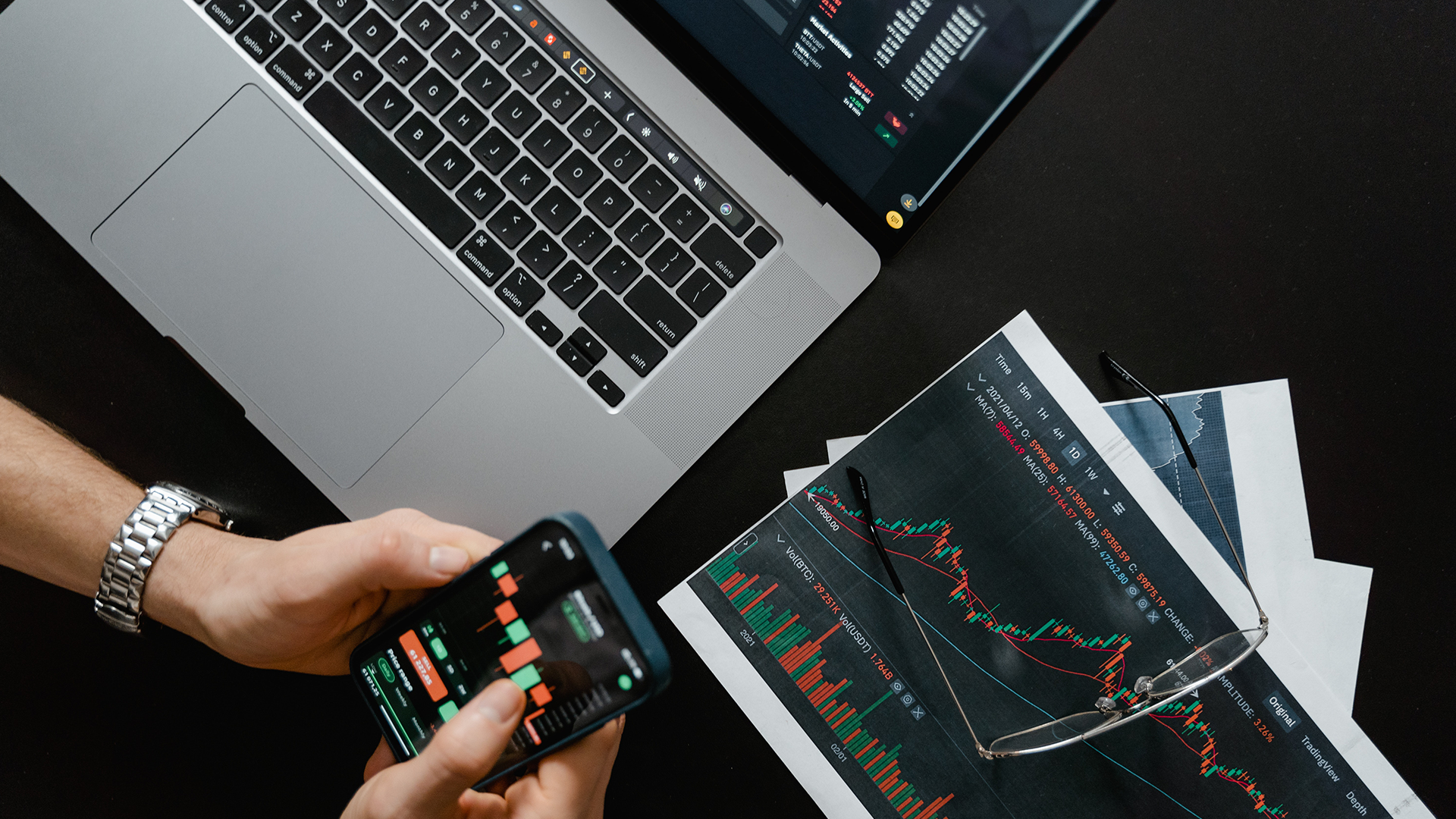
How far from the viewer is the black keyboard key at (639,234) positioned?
2.70 ft

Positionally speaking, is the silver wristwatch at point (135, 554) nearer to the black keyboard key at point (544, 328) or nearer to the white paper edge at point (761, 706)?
the black keyboard key at point (544, 328)

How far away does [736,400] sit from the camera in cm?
84

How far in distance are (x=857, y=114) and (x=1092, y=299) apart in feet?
1.21

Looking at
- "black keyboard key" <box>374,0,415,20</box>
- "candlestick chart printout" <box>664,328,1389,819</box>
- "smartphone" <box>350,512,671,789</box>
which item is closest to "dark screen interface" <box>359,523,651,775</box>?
"smartphone" <box>350,512,671,789</box>

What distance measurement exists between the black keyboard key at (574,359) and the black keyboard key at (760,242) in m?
0.20

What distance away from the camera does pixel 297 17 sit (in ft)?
2.72

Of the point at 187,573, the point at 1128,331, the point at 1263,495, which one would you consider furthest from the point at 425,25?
the point at 1263,495

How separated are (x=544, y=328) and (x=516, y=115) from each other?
224mm

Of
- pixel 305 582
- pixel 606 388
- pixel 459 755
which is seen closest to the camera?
pixel 459 755

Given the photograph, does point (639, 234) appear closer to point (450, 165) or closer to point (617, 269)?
point (617, 269)

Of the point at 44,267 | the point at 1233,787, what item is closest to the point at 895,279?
the point at 1233,787

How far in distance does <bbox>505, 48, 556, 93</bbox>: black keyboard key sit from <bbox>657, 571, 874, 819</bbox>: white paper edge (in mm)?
561

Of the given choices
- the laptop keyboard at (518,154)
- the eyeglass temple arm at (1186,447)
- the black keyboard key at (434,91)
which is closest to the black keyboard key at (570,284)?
the laptop keyboard at (518,154)

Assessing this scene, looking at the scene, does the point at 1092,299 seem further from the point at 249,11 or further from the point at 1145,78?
the point at 249,11
